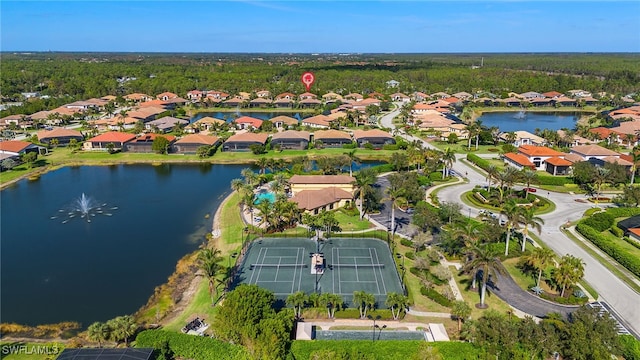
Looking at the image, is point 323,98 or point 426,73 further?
point 426,73

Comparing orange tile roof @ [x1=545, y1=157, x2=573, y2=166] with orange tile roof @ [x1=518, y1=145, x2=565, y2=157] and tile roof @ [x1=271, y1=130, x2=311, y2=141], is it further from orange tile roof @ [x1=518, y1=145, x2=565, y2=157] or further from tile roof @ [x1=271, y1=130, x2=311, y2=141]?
tile roof @ [x1=271, y1=130, x2=311, y2=141]

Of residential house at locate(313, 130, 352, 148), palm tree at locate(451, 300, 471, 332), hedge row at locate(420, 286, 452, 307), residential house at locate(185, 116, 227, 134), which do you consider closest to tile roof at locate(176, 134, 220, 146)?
residential house at locate(185, 116, 227, 134)

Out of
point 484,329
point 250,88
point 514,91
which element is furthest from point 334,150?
point 514,91

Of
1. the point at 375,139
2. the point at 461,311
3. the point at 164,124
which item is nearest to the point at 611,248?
the point at 461,311

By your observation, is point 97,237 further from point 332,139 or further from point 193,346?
point 332,139

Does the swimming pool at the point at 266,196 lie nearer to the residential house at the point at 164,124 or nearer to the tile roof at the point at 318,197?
the tile roof at the point at 318,197

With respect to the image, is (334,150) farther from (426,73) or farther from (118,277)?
(426,73)
